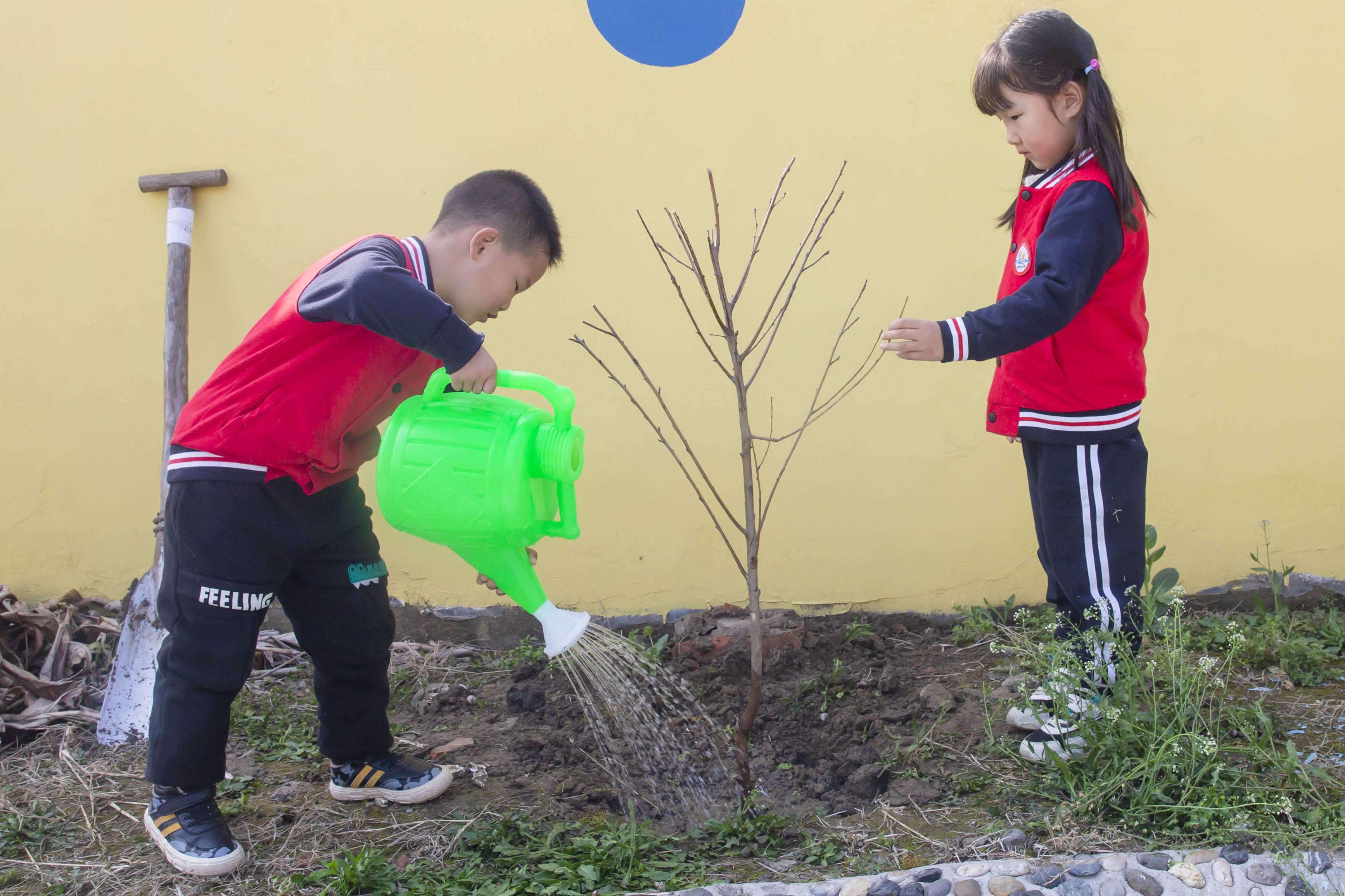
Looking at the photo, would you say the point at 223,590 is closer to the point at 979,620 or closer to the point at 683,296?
the point at 683,296

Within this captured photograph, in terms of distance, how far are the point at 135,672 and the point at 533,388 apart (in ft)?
5.53

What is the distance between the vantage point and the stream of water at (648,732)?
90.0 inches

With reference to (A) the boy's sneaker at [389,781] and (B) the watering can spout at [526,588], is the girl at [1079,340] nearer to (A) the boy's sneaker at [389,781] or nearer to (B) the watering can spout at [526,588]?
(B) the watering can spout at [526,588]

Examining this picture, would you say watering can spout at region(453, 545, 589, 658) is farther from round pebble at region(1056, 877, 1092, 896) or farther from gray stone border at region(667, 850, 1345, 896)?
round pebble at region(1056, 877, 1092, 896)

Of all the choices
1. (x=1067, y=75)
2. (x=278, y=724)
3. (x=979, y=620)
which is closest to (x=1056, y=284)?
(x=1067, y=75)

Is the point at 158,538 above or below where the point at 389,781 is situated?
above

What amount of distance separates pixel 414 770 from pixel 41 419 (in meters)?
2.10

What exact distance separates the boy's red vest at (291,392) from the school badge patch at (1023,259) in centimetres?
134

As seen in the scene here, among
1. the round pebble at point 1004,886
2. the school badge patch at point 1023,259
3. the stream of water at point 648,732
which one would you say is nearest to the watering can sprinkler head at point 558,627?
the stream of water at point 648,732

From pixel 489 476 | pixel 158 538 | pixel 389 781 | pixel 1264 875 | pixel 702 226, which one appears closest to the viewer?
pixel 1264 875

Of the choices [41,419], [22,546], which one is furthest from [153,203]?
[22,546]

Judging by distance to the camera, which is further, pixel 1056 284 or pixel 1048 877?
pixel 1056 284

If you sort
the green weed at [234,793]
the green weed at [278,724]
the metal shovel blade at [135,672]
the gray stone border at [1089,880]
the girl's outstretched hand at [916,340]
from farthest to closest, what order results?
the metal shovel blade at [135,672] → the green weed at [278,724] → the green weed at [234,793] → the girl's outstretched hand at [916,340] → the gray stone border at [1089,880]

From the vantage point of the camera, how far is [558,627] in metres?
1.90
